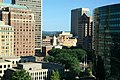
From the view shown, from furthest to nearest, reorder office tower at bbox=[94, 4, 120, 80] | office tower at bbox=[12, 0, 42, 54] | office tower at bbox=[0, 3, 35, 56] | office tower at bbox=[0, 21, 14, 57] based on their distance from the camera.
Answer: office tower at bbox=[12, 0, 42, 54], office tower at bbox=[0, 3, 35, 56], office tower at bbox=[0, 21, 14, 57], office tower at bbox=[94, 4, 120, 80]

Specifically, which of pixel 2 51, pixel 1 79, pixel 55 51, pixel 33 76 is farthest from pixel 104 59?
pixel 55 51

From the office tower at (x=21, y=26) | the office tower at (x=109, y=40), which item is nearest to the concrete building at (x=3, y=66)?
the office tower at (x=109, y=40)

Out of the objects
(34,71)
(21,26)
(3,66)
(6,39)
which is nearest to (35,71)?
(34,71)

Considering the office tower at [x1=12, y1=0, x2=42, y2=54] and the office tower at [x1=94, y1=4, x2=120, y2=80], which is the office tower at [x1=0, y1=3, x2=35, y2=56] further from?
the office tower at [x1=94, y1=4, x2=120, y2=80]

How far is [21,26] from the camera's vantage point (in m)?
146

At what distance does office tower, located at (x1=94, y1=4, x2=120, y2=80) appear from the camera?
253 feet

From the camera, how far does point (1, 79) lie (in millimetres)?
92625

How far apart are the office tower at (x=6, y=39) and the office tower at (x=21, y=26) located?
953 centimetres

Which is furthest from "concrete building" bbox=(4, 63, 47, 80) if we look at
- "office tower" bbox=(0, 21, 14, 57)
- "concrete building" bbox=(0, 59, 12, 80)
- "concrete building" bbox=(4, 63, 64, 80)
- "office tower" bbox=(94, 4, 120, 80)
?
"office tower" bbox=(0, 21, 14, 57)

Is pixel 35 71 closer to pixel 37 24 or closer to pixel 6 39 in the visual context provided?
pixel 6 39

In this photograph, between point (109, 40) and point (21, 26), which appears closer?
point (109, 40)

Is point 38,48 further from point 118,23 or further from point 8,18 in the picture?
point 118,23

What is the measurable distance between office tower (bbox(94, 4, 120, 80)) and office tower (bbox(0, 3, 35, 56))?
6242cm

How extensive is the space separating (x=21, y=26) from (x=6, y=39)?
15420mm
